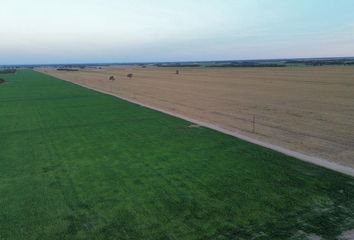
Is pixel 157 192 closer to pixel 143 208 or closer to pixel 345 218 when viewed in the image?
pixel 143 208

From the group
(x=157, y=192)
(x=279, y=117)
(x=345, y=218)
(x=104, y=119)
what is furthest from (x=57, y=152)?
(x=279, y=117)

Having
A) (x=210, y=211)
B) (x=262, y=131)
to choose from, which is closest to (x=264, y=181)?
(x=210, y=211)

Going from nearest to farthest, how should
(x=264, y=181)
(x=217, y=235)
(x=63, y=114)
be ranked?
1. (x=217, y=235)
2. (x=264, y=181)
3. (x=63, y=114)

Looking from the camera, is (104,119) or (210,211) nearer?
(210,211)

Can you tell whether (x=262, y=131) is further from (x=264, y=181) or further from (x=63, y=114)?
(x=63, y=114)

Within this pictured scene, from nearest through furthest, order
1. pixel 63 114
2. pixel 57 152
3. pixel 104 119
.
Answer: pixel 57 152 < pixel 104 119 < pixel 63 114

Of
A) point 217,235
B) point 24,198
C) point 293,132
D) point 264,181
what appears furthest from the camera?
point 293,132
